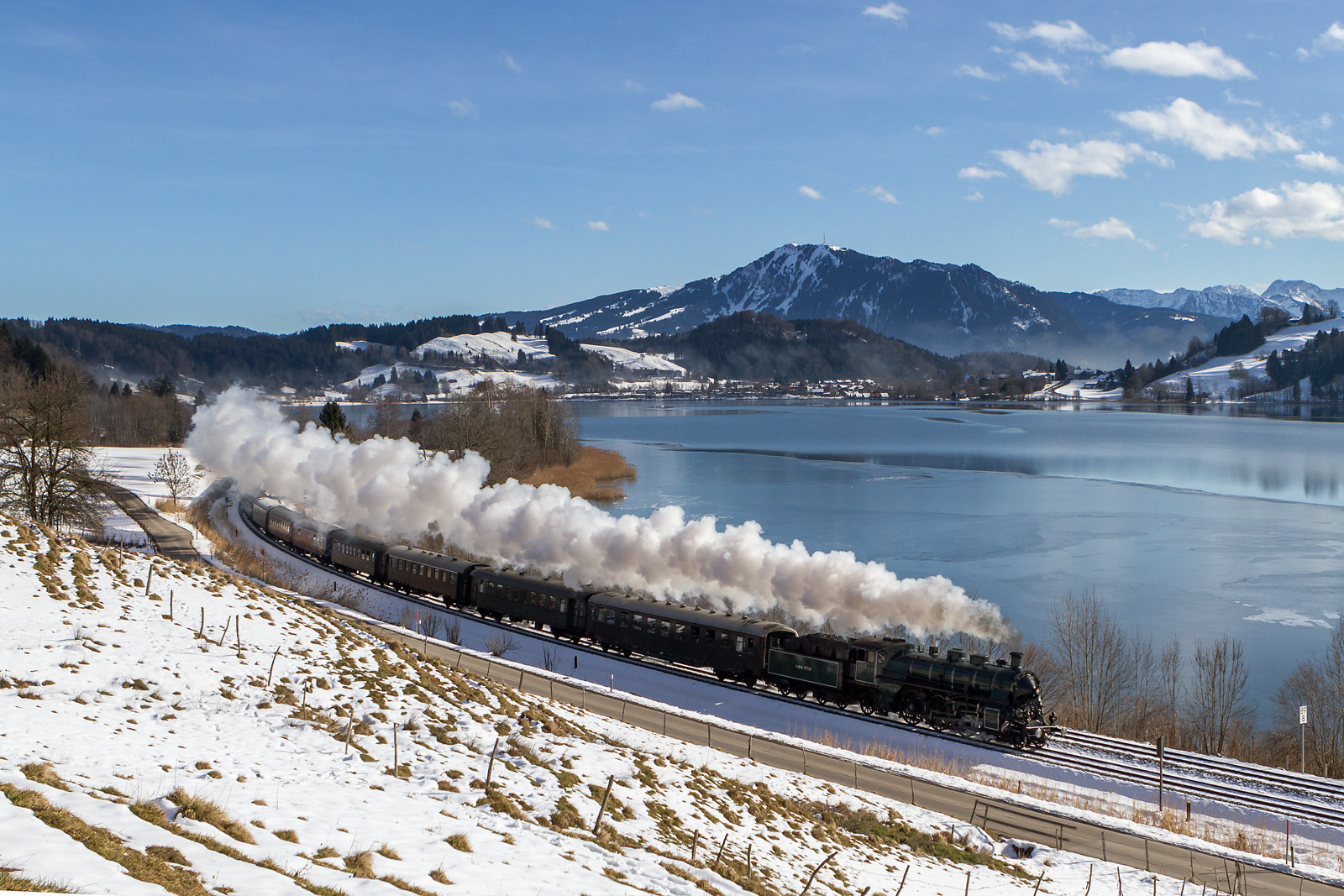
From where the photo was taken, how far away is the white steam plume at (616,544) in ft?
129

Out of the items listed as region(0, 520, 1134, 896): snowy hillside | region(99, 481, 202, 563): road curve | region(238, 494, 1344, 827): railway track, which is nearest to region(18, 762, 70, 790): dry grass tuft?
region(0, 520, 1134, 896): snowy hillside

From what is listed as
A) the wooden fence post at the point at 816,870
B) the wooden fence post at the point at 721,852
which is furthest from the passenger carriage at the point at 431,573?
the wooden fence post at the point at 816,870

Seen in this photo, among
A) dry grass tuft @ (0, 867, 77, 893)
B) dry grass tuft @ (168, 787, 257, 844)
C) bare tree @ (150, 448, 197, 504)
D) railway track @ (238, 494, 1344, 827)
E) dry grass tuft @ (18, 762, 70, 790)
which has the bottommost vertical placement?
railway track @ (238, 494, 1344, 827)

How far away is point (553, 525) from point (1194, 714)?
33.8 m

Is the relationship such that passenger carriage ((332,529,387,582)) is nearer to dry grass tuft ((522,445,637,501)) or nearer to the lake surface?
the lake surface

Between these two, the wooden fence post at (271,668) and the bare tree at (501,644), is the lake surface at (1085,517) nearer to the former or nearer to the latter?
the bare tree at (501,644)

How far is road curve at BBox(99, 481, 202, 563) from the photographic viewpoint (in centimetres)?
5519

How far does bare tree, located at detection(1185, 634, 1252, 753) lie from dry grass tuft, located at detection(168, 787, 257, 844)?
39325 millimetres

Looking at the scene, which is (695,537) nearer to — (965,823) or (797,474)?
(965,823)

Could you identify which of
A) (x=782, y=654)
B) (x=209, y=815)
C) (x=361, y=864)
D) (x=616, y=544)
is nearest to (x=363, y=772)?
(x=209, y=815)

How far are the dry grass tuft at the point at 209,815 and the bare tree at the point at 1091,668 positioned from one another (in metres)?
37.3

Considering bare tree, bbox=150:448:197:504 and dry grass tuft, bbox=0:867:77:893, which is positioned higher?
dry grass tuft, bbox=0:867:77:893

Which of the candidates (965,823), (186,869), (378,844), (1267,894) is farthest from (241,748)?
(1267,894)

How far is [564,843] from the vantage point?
53.3 feet
